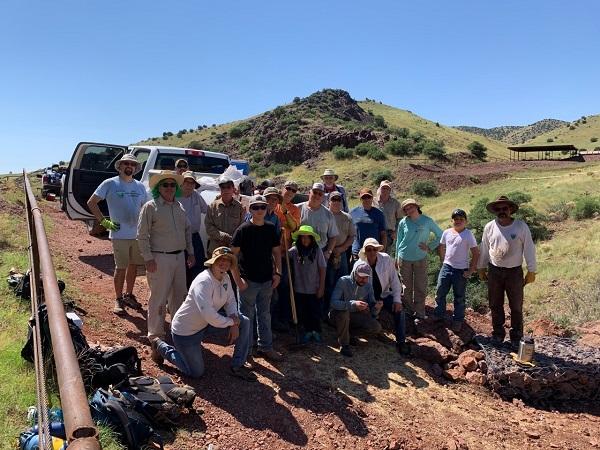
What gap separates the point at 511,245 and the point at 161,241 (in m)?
4.38

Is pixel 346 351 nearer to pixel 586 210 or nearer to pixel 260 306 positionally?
pixel 260 306

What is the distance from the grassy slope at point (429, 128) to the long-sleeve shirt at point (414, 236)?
163 ft

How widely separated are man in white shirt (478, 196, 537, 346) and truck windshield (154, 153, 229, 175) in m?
5.54

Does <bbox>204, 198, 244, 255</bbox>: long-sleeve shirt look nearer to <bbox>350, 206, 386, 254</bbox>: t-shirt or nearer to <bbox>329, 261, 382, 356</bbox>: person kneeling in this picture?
<bbox>329, 261, 382, 356</bbox>: person kneeling

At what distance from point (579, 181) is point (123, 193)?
2288cm

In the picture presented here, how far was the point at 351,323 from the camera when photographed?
663 centimetres

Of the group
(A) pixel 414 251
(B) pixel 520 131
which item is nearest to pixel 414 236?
(A) pixel 414 251

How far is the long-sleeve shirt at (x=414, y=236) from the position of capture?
283 inches

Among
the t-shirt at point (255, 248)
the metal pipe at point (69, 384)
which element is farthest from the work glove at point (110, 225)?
the metal pipe at point (69, 384)

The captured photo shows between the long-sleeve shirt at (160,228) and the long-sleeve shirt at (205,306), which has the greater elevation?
the long-sleeve shirt at (160,228)

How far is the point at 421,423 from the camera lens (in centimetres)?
504

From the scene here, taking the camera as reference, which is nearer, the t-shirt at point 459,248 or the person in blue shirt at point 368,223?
the t-shirt at point 459,248

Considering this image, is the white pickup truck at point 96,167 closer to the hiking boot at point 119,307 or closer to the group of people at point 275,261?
the group of people at point 275,261


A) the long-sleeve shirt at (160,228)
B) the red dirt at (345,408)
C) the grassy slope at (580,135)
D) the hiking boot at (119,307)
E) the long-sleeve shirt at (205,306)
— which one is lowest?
the red dirt at (345,408)
